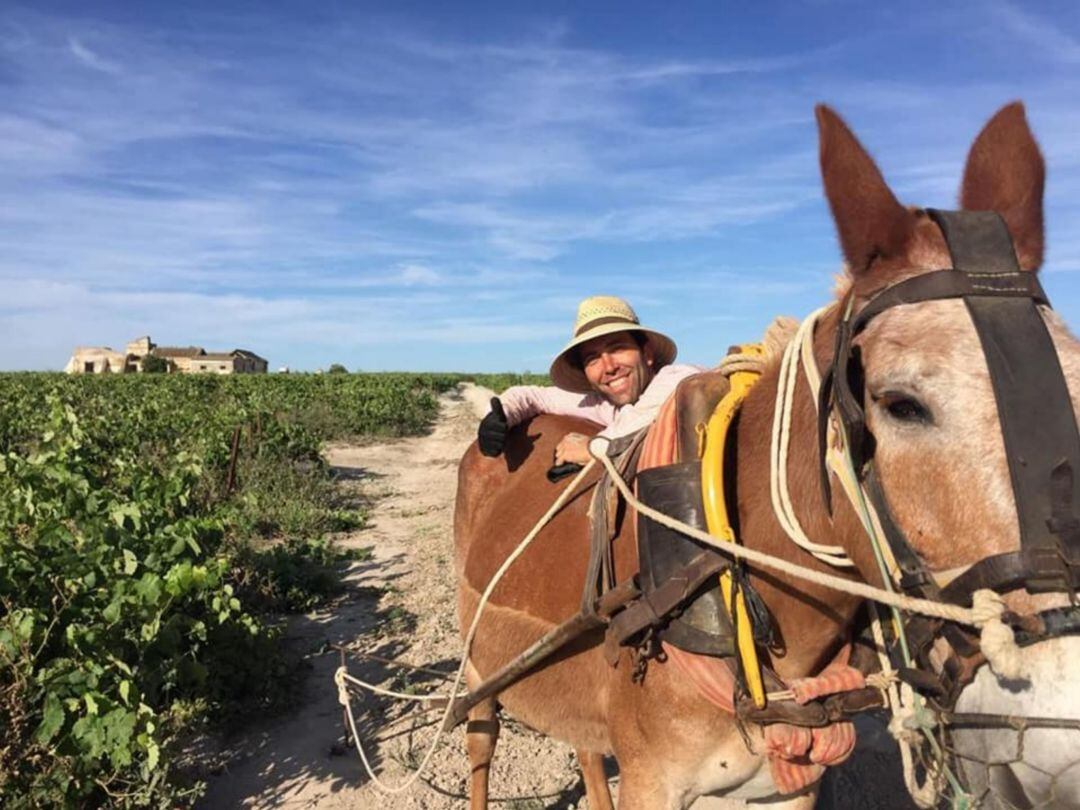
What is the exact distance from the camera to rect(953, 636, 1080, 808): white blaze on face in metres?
1.15

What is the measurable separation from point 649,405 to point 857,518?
139cm

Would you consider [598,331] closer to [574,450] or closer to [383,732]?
[574,450]

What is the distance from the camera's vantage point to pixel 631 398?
3459 mm

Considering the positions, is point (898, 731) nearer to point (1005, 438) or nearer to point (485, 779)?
point (1005, 438)

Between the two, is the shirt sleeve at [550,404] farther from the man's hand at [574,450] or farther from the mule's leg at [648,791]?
the mule's leg at [648,791]

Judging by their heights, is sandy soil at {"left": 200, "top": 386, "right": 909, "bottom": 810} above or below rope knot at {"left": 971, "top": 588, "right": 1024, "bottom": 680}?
below

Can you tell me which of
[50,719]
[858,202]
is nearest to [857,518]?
[858,202]

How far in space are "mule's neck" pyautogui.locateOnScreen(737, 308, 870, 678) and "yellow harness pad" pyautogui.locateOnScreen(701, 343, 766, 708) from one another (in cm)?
6

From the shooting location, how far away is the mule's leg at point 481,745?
3844mm

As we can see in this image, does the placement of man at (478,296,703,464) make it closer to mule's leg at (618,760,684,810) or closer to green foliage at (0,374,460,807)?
mule's leg at (618,760,684,810)

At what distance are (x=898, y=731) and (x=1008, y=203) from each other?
115cm

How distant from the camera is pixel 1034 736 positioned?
3.87 ft

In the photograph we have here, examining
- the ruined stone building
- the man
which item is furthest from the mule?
the ruined stone building

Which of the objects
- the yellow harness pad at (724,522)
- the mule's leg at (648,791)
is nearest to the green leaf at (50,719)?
the mule's leg at (648,791)
